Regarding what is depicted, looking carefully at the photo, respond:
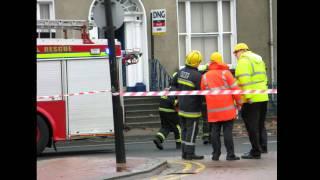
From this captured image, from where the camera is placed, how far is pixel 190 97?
12.2 m

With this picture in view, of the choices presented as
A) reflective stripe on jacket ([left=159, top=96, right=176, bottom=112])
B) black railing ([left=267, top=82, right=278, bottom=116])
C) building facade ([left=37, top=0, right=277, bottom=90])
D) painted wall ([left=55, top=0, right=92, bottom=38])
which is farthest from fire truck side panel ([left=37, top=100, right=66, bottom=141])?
black railing ([left=267, top=82, right=278, bottom=116])

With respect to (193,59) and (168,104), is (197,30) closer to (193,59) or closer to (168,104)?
(168,104)

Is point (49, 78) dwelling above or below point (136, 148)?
above

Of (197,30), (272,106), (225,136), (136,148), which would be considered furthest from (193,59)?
(197,30)

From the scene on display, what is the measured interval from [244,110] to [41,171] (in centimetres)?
371

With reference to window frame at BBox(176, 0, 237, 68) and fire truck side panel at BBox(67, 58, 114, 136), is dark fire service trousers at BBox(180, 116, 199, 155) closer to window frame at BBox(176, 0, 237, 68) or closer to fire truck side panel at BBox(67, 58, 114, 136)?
fire truck side panel at BBox(67, 58, 114, 136)

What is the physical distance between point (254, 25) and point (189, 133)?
12.4 metres

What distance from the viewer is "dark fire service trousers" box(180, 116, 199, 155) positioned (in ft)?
40.1

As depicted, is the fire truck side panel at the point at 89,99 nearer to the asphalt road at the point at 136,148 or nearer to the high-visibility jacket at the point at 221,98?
the asphalt road at the point at 136,148

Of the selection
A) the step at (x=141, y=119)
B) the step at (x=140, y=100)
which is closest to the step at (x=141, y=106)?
the step at (x=140, y=100)
